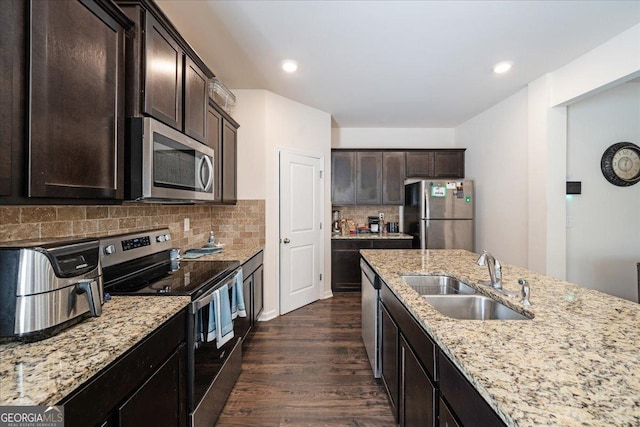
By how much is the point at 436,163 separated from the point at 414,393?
4033 millimetres

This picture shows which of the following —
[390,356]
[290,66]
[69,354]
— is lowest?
[390,356]

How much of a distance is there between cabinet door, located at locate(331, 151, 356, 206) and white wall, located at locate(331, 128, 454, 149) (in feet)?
1.36

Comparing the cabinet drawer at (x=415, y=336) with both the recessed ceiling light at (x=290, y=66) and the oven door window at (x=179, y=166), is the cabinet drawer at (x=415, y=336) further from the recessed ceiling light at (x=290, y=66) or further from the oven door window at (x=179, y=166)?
the recessed ceiling light at (x=290, y=66)

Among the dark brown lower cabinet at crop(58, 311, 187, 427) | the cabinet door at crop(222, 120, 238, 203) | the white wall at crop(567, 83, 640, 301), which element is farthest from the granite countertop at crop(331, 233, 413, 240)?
the dark brown lower cabinet at crop(58, 311, 187, 427)

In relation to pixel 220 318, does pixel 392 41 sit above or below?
above

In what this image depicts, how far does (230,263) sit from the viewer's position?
2090 millimetres

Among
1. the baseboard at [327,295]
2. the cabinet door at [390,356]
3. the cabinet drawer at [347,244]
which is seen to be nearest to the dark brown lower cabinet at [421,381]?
the cabinet door at [390,356]

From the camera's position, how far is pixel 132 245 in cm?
175

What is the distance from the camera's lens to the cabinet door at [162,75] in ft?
4.62

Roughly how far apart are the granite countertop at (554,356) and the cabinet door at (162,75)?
5.21 feet

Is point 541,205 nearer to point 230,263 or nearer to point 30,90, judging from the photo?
point 230,263

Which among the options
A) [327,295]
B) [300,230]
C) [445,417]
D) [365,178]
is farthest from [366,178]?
[445,417]

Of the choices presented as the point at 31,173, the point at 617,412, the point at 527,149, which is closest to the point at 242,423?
the point at 31,173

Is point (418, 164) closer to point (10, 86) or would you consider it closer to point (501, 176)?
point (501, 176)
